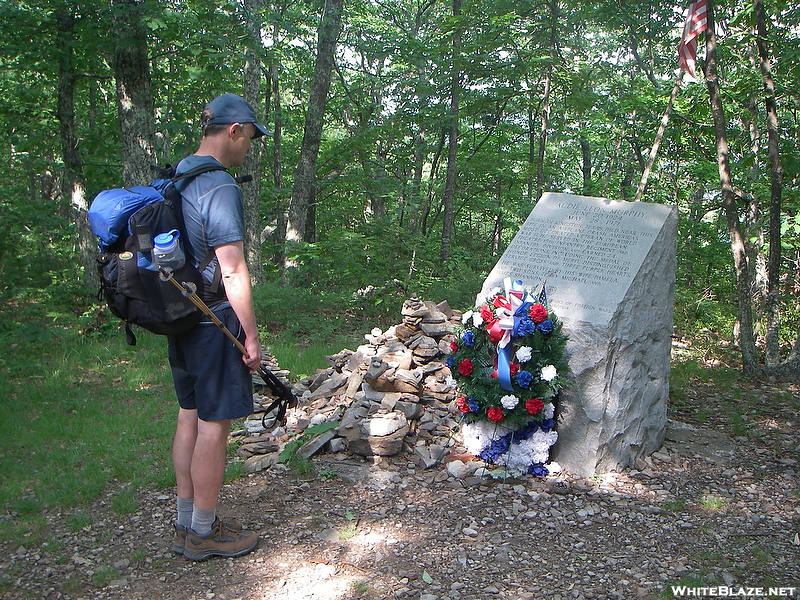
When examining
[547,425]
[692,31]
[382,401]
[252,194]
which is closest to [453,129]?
[252,194]

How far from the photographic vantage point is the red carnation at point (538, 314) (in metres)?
3.89

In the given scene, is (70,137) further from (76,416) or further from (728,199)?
(728,199)

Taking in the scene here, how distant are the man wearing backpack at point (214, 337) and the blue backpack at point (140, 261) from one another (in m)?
0.10

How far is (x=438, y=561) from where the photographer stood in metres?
3.04

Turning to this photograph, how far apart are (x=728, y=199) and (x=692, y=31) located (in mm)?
1629

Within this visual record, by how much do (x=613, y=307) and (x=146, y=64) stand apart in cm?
620

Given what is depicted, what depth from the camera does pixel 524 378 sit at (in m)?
3.87

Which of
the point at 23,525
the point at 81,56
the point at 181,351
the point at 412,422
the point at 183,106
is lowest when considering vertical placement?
the point at 23,525

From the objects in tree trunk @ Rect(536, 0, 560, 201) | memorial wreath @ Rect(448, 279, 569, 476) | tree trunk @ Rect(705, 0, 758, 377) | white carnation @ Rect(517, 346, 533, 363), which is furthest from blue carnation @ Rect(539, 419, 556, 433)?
tree trunk @ Rect(536, 0, 560, 201)

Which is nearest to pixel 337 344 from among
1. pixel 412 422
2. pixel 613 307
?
pixel 412 422

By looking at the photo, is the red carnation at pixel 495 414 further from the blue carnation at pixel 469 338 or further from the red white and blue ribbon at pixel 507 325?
the blue carnation at pixel 469 338

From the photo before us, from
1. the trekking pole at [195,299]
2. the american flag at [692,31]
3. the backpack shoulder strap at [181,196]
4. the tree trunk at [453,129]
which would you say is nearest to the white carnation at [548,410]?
the trekking pole at [195,299]

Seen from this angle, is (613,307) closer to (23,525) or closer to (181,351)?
(181,351)

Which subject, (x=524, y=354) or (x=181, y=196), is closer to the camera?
(x=181, y=196)
